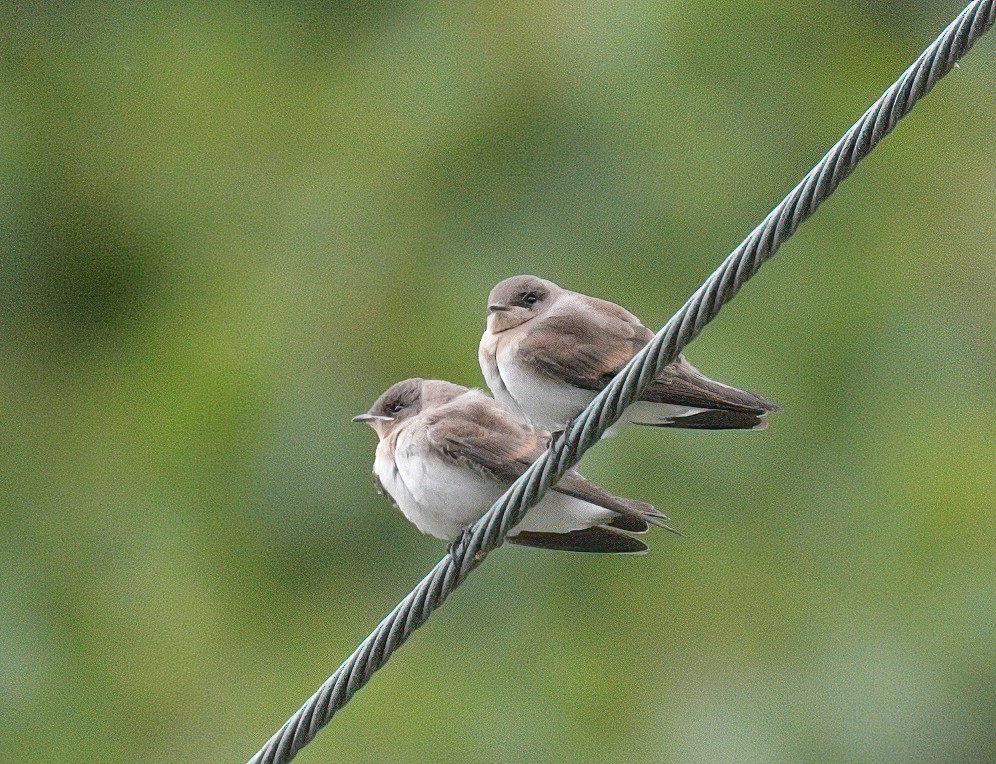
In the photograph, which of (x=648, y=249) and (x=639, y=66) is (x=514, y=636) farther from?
(x=639, y=66)

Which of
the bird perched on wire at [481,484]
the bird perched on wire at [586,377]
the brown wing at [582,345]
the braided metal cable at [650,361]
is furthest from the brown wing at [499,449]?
the braided metal cable at [650,361]

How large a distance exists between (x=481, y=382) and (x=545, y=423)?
442 centimetres

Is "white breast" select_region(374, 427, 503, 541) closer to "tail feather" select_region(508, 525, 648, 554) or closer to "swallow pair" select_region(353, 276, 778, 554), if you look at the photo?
"swallow pair" select_region(353, 276, 778, 554)

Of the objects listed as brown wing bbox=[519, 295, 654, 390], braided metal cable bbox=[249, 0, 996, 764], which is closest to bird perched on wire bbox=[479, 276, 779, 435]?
brown wing bbox=[519, 295, 654, 390]

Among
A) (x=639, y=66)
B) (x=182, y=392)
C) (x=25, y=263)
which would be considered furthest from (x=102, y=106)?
(x=639, y=66)

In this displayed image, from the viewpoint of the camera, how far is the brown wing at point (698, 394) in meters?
4.61

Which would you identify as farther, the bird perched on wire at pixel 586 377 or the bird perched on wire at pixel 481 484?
the bird perched on wire at pixel 481 484

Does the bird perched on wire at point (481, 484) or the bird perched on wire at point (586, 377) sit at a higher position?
the bird perched on wire at point (586, 377)

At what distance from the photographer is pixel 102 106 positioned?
1388 cm

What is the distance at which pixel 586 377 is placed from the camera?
480cm

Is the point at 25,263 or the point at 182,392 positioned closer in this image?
the point at 182,392

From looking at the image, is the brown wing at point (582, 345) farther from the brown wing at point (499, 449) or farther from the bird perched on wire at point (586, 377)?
the brown wing at point (499, 449)

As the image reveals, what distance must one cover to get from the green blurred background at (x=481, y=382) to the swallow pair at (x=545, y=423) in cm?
353

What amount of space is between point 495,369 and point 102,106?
992 cm
